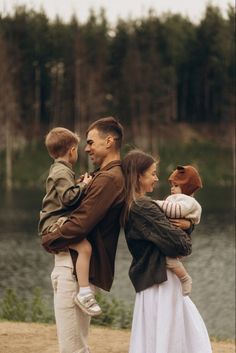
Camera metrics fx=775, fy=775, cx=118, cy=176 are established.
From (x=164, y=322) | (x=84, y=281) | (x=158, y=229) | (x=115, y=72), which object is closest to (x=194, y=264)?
(x=164, y=322)

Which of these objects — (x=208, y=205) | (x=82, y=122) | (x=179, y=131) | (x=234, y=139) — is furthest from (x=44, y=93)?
(x=208, y=205)

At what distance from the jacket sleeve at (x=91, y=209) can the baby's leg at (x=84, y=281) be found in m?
0.07

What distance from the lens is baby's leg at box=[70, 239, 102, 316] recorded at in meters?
4.79

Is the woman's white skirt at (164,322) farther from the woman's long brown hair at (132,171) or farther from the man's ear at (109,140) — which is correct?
the man's ear at (109,140)

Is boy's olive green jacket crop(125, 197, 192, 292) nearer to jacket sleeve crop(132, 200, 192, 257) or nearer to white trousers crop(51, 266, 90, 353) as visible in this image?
jacket sleeve crop(132, 200, 192, 257)

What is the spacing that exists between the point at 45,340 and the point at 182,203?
3390mm

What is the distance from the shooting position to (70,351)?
4.98m

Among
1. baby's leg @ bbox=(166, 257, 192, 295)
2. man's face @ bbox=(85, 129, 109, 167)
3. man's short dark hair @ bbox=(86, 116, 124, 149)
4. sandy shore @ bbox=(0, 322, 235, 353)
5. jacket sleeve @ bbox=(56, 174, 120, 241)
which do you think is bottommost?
sandy shore @ bbox=(0, 322, 235, 353)

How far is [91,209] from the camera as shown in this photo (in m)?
4.78

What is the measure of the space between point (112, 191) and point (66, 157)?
16.2 inches

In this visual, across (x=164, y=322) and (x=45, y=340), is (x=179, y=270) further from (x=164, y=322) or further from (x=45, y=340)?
(x=45, y=340)

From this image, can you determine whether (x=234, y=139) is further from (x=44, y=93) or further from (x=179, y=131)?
(x=44, y=93)

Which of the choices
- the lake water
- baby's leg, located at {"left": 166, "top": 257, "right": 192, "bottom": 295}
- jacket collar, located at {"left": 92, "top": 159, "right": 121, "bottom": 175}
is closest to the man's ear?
jacket collar, located at {"left": 92, "top": 159, "right": 121, "bottom": 175}

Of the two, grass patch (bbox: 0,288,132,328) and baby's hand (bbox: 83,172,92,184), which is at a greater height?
baby's hand (bbox: 83,172,92,184)
